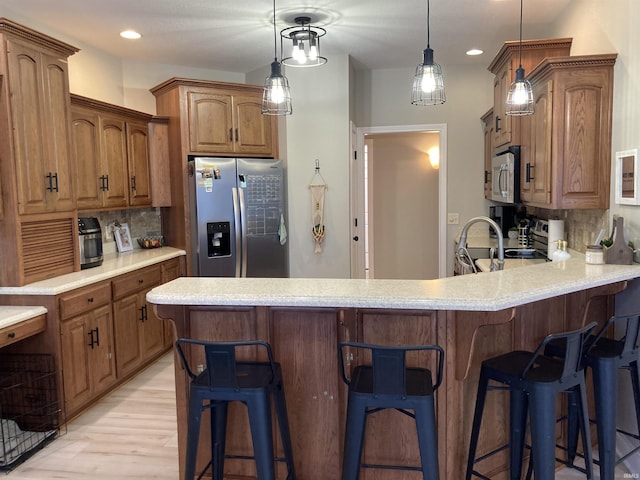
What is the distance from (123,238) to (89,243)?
2.93ft

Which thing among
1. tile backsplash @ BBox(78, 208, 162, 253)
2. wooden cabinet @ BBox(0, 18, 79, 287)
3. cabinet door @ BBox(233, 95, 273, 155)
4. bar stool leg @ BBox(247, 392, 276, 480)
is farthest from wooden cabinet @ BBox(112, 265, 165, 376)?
bar stool leg @ BBox(247, 392, 276, 480)

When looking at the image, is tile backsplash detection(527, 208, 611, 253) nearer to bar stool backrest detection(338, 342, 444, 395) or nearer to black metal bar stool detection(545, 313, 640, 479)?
black metal bar stool detection(545, 313, 640, 479)

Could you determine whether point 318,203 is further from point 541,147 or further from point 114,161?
point 541,147

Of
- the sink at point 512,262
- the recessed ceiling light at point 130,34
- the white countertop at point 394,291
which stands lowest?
the sink at point 512,262

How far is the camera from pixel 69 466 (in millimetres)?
2799

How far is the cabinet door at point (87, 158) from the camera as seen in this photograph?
3863 millimetres

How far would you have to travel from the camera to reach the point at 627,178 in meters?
2.78

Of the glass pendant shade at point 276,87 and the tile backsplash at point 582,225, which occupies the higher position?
the glass pendant shade at point 276,87

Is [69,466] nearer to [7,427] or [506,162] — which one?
[7,427]

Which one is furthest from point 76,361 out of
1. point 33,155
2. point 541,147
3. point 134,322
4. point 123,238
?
point 541,147

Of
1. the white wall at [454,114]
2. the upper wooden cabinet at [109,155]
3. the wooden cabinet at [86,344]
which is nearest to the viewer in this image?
the wooden cabinet at [86,344]

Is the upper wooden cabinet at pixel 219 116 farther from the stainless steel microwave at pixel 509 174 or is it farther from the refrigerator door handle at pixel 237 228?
the stainless steel microwave at pixel 509 174

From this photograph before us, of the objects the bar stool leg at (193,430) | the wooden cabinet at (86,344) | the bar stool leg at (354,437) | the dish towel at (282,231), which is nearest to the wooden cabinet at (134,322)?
the wooden cabinet at (86,344)

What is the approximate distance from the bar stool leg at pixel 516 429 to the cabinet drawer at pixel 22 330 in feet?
8.52
